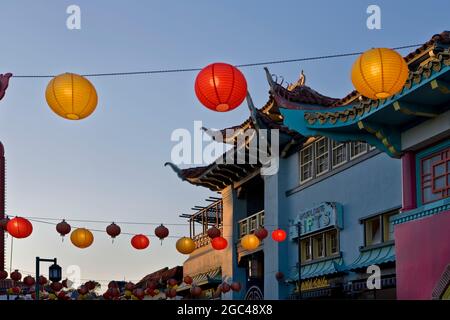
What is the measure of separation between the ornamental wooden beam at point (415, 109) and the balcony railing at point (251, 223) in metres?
12.2

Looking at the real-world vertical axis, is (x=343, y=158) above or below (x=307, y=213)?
above

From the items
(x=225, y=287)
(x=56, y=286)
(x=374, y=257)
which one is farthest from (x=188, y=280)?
(x=374, y=257)

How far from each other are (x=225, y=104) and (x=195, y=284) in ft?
64.8

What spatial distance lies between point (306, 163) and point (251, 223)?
447 centimetres

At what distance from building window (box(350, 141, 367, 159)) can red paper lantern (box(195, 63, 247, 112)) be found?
8.81 meters

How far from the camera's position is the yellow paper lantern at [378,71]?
8.66 m

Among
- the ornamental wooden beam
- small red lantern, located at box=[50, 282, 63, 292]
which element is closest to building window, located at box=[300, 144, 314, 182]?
the ornamental wooden beam

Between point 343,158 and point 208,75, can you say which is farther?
point 343,158

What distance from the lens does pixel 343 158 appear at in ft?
61.1

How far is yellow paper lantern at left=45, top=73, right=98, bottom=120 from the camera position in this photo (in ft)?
29.6

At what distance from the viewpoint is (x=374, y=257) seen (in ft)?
53.9

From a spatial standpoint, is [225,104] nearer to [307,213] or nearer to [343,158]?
[343,158]

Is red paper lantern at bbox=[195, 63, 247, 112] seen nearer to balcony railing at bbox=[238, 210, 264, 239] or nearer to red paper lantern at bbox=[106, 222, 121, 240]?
red paper lantern at bbox=[106, 222, 121, 240]
